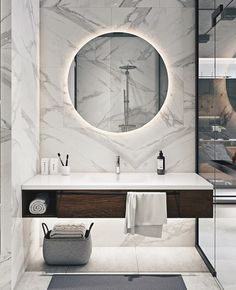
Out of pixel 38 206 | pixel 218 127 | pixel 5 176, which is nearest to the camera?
pixel 5 176

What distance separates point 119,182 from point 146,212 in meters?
0.33

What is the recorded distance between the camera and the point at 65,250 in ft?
11.7

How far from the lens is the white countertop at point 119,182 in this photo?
325 cm

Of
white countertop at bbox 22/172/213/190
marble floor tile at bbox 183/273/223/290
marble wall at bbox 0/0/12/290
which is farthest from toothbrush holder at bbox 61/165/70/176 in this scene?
marble floor tile at bbox 183/273/223/290

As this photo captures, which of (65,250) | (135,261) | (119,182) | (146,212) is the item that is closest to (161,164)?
(119,182)

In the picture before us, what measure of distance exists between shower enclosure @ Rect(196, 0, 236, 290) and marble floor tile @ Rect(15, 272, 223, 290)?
86 mm

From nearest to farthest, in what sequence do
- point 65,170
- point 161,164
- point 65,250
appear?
point 65,250
point 65,170
point 161,164

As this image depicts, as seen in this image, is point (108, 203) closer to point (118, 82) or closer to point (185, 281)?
point (185, 281)

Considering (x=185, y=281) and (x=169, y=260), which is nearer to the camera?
(x=185, y=281)

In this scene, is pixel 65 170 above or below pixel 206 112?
below

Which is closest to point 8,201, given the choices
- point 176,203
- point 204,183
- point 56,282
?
point 56,282

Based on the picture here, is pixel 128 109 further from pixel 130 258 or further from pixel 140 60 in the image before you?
pixel 130 258

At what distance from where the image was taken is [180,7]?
13.1ft

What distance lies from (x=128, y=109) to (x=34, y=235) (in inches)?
55.6
